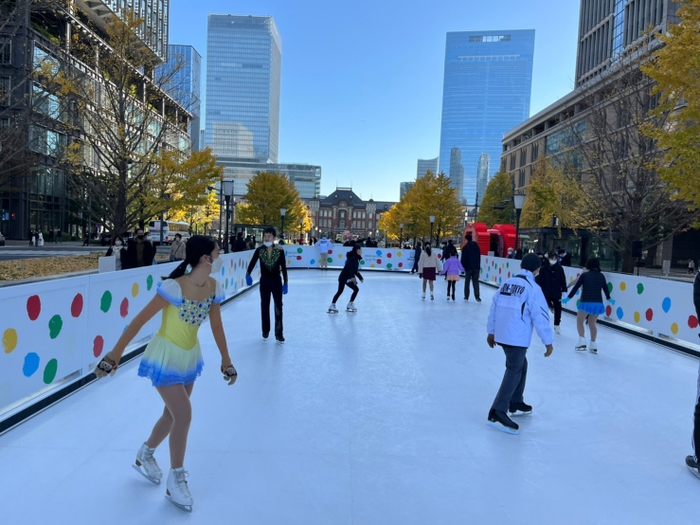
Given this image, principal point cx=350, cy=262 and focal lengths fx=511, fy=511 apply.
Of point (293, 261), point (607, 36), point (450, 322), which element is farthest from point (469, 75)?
point (450, 322)

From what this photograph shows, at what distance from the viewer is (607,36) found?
4691 cm

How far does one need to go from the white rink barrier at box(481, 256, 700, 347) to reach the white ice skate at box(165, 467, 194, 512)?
26.4 feet

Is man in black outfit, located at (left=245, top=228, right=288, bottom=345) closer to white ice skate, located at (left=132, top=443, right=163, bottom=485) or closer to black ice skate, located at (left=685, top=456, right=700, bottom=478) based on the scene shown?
white ice skate, located at (left=132, top=443, right=163, bottom=485)

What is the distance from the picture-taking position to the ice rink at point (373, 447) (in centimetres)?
310

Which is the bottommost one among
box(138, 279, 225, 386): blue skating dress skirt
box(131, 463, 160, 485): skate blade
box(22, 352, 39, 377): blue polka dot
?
box(131, 463, 160, 485): skate blade

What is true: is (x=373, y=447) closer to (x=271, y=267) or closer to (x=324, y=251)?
(x=271, y=267)

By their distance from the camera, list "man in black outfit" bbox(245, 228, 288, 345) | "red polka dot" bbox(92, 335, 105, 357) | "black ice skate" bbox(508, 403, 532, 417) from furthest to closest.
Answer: "man in black outfit" bbox(245, 228, 288, 345) < "red polka dot" bbox(92, 335, 105, 357) < "black ice skate" bbox(508, 403, 532, 417)

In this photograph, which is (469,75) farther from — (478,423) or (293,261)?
(478,423)

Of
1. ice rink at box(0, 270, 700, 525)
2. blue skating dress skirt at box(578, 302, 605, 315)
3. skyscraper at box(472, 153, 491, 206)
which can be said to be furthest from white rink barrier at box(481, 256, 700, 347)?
skyscraper at box(472, 153, 491, 206)

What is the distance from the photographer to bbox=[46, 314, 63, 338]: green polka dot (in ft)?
16.0

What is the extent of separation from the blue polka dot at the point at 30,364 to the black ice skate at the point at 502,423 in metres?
4.15

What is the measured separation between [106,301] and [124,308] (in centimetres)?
57

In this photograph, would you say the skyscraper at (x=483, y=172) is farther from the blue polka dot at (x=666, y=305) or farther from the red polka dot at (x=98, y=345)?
the red polka dot at (x=98, y=345)

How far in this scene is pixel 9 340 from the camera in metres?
4.21
